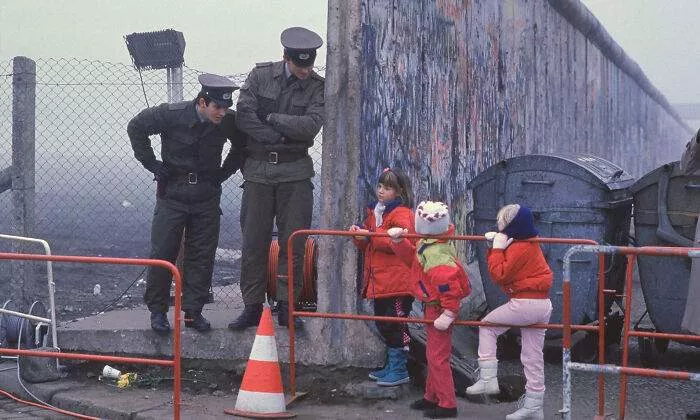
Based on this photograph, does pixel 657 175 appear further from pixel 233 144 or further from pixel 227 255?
pixel 227 255

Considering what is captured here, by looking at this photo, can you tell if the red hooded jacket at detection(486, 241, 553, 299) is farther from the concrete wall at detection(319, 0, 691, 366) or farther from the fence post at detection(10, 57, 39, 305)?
the fence post at detection(10, 57, 39, 305)

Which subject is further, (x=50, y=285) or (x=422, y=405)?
(x=50, y=285)

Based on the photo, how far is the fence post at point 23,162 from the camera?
801cm

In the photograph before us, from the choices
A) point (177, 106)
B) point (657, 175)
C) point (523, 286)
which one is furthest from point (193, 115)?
point (657, 175)

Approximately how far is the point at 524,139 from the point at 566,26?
4076 mm

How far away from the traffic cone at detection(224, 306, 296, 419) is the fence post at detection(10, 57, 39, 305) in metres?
2.46

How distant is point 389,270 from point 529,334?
1032 millimetres

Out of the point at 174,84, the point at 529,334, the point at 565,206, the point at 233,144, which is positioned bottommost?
the point at 529,334

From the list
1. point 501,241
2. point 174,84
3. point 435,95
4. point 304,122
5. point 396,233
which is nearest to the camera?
point 501,241

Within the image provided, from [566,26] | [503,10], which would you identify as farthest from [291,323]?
[566,26]

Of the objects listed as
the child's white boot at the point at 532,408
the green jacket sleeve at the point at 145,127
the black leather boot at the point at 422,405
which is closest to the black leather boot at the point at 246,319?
the green jacket sleeve at the point at 145,127

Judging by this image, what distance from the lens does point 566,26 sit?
51.6 ft

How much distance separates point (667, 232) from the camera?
308 inches

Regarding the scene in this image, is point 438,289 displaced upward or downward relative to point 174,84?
downward
